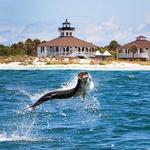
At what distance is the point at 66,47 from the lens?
166 meters

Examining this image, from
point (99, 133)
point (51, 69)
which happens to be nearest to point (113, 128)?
point (99, 133)

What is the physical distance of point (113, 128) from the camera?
31188mm

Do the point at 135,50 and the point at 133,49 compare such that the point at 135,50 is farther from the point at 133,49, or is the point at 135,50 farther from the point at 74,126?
the point at 74,126

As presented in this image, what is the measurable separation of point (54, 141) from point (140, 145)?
3.54 metres

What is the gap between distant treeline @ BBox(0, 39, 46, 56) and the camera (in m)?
163

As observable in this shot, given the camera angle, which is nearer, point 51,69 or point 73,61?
point 51,69

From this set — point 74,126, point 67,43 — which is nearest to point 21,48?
point 67,43

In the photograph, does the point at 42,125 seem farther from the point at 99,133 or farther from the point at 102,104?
the point at 102,104

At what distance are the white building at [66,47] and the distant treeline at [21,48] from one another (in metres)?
4.39

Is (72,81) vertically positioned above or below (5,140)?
above

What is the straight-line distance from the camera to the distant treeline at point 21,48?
163350mm

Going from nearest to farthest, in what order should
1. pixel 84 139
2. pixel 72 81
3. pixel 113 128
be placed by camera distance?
pixel 72 81, pixel 84 139, pixel 113 128

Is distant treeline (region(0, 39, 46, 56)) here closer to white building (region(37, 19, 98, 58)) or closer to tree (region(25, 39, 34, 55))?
tree (region(25, 39, 34, 55))

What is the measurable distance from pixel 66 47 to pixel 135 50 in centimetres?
1645
